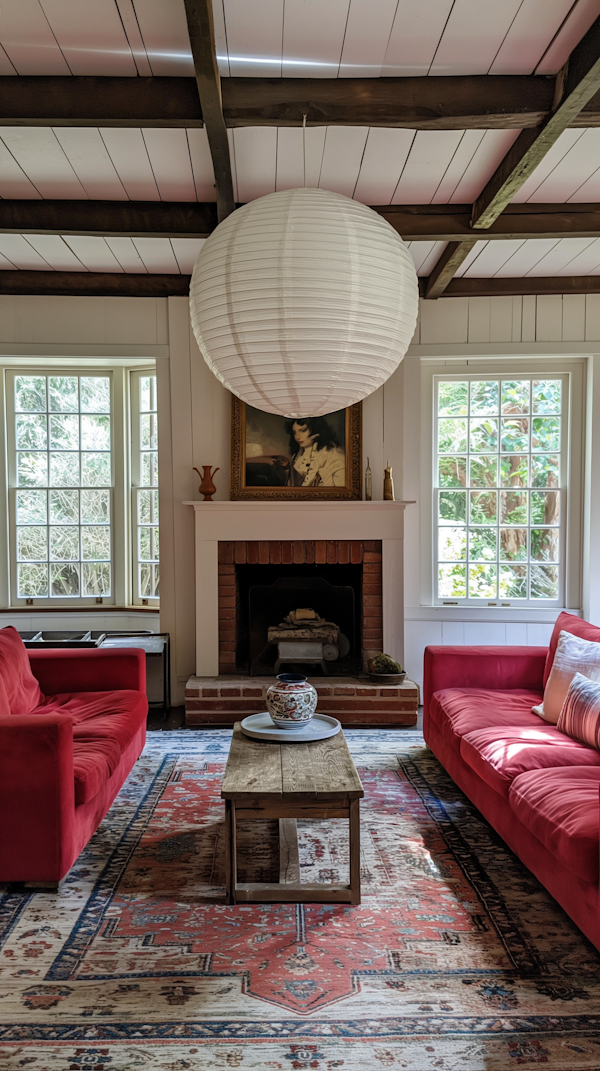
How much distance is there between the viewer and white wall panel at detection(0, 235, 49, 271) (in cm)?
428

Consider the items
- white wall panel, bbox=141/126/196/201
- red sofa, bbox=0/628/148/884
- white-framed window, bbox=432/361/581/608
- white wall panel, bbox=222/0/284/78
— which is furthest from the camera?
white-framed window, bbox=432/361/581/608

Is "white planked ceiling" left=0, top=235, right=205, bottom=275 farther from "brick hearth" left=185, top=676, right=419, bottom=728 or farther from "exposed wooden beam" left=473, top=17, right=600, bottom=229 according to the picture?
"brick hearth" left=185, top=676, right=419, bottom=728

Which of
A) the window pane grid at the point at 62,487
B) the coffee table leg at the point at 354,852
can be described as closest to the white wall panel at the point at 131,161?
the window pane grid at the point at 62,487

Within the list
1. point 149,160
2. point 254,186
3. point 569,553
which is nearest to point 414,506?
point 569,553

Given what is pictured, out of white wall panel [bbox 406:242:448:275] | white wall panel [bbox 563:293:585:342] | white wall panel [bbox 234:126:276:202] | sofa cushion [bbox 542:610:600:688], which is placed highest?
white wall panel [bbox 406:242:448:275]

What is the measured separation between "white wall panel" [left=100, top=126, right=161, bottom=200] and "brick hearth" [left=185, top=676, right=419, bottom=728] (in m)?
2.93

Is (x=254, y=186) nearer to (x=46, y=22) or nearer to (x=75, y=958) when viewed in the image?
(x=46, y=22)

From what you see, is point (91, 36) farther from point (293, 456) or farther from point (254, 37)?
point (293, 456)

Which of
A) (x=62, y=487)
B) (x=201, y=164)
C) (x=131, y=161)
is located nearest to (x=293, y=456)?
(x=62, y=487)

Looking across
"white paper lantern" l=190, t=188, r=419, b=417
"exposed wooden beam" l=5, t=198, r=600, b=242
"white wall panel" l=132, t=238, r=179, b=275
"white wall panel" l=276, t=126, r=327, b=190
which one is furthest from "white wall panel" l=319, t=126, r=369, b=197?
"white paper lantern" l=190, t=188, r=419, b=417

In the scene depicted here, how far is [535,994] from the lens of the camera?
200 cm

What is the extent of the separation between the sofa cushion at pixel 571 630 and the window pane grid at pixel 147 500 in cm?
307

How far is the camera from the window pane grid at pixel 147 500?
569 centimetres

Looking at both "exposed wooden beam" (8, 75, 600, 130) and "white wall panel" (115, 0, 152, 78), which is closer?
"white wall panel" (115, 0, 152, 78)
